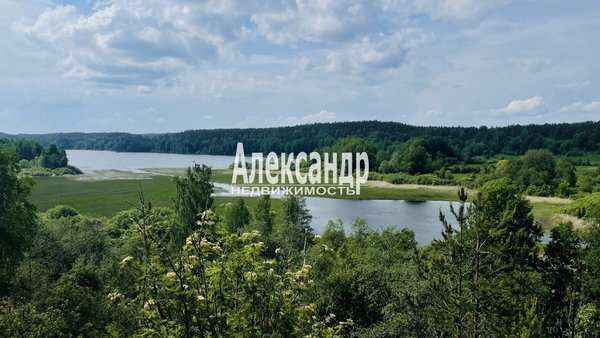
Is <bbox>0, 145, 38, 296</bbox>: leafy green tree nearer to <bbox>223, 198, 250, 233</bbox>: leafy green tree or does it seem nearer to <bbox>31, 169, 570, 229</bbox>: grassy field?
<bbox>223, 198, 250, 233</bbox>: leafy green tree

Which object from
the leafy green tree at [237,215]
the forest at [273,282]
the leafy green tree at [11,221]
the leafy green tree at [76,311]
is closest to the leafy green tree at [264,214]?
the leafy green tree at [237,215]

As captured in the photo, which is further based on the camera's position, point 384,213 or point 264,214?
point 384,213

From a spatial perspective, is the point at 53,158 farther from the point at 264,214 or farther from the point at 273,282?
the point at 273,282

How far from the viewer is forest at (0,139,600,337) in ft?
23.3

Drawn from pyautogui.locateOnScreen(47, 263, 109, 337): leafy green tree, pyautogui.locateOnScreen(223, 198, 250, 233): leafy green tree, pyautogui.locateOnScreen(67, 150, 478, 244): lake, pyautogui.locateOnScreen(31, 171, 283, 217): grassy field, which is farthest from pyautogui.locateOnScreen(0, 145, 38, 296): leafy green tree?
pyautogui.locateOnScreen(31, 171, 283, 217): grassy field

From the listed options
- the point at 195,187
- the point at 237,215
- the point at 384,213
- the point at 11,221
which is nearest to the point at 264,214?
the point at 237,215

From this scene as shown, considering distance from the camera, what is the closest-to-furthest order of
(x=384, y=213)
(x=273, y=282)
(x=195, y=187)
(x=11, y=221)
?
(x=273, y=282) < (x=11, y=221) < (x=195, y=187) < (x=384, y=213)

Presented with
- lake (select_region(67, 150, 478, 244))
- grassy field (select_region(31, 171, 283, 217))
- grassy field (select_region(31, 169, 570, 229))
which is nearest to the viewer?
lake (select_region(67, 150, 478, 244))

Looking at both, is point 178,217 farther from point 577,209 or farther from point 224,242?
point 577,209

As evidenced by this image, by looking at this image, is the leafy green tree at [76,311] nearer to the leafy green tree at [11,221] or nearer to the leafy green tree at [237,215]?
the leafy green tree at [11,221]

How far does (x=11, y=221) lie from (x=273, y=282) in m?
16.6

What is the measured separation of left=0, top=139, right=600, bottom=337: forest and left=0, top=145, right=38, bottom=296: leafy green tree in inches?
1.9

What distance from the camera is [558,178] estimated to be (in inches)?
3691

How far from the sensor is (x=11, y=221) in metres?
19.6
